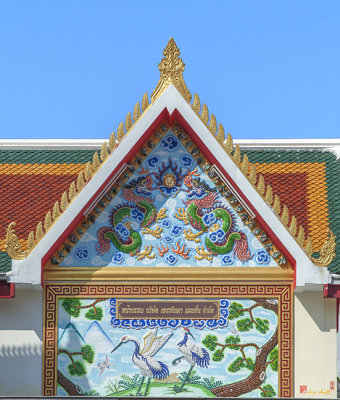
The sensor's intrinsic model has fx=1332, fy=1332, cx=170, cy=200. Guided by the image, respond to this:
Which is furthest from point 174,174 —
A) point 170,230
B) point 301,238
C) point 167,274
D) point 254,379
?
point 254,379

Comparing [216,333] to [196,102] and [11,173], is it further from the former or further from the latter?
[11,173]

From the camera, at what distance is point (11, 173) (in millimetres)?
28766

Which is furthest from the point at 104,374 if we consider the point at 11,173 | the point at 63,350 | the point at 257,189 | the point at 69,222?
the point at 11,173

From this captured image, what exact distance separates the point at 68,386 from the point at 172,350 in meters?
2.01

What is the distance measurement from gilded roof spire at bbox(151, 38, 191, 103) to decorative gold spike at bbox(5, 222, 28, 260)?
3597mm

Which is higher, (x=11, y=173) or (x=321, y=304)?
(x=11, y=173)

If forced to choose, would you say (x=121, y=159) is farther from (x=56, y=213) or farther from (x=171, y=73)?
(x=171, y=73)

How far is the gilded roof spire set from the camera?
24766 mm

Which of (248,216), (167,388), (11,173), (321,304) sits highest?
(11,173)

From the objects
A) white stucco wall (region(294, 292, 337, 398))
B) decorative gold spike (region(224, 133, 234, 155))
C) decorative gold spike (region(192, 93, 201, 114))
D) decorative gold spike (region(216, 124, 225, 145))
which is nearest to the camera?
white stucco wall (region(294, 292, 337, 398))

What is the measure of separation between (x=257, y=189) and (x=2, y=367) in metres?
5.71

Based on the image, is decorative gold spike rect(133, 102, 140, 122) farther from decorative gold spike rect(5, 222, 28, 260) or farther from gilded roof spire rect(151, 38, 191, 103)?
decorative gold spike rect(5, 222, 28, 260)

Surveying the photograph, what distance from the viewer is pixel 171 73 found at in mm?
24828

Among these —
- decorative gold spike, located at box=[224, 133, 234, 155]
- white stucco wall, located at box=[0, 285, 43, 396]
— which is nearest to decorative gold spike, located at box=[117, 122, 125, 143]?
decorative gold spike, located at box=[224, 133, 234, 155]
